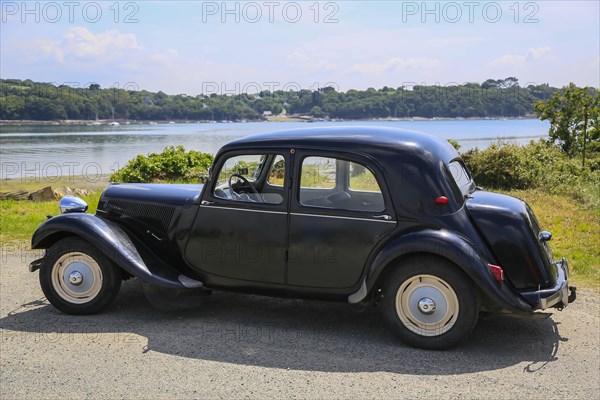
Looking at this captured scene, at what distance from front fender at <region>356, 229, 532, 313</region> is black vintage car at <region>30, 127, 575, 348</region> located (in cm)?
1

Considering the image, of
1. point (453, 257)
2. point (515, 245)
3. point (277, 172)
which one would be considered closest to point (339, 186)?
point (277, 172)

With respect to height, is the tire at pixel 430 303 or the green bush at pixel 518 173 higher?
the green bush at pixel 518 173

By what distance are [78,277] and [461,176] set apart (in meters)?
3.98

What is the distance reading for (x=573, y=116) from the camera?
949 inches

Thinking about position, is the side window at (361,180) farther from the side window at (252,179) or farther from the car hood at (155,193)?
the car hood at (155,193)

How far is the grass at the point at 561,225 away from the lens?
29.0ft

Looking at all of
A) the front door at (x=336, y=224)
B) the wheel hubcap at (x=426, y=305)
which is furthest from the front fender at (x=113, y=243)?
the wheel hubcap at (x=426, y=305)

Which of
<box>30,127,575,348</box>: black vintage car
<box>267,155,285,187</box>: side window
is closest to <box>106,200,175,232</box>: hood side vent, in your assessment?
<box>30,127,575,348</box>: black vintage car

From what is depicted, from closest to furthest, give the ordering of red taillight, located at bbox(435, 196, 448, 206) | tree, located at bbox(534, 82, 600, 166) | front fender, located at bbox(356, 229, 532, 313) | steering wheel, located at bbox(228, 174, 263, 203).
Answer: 1. front fender, located at bbox(356, 229, 532, 313)
2. red taillight, located at bbox(435, 196, 448, 206)
3. steering wheel, located at bbox(228, 174, 263, 203)
4. tree, located at bbox(534, 82, 600, 166)

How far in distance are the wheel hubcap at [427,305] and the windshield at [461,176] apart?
3.10 feet

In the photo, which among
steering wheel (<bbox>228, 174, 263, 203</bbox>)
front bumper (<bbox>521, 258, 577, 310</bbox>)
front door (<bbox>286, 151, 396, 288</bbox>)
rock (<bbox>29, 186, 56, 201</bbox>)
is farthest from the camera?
rock (<bbox>29, 186, 56, 201</bbox>)

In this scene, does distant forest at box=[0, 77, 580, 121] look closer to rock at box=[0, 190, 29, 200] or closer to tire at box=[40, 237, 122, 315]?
rock at box=[0, 190, 29, 200]

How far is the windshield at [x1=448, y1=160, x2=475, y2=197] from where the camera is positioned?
244 inches

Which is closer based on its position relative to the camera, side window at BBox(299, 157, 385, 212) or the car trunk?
the car trunk
